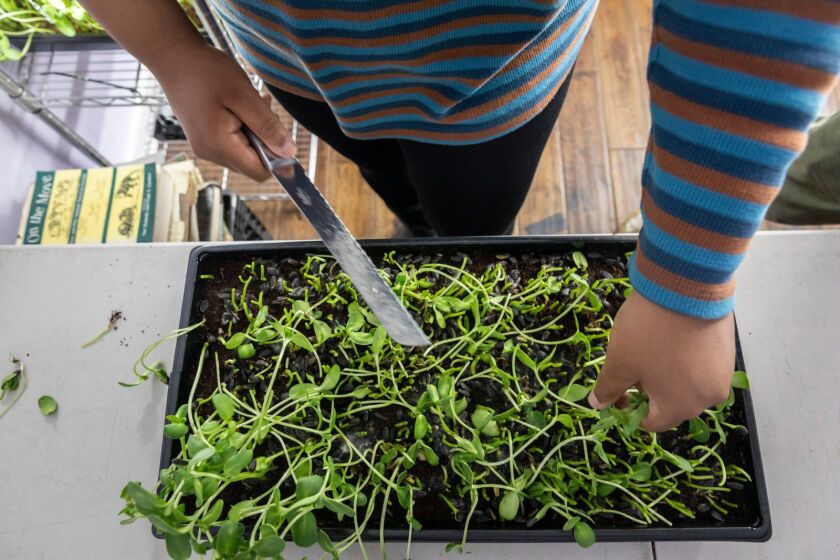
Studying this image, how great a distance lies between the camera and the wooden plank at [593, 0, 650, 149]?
4.80 ft

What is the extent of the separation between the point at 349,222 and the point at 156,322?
84 centimetres

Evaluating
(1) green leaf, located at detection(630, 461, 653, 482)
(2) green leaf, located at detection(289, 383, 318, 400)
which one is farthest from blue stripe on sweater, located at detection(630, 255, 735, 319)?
(2) green leaf, located at detection(289, 383, 318, 400)

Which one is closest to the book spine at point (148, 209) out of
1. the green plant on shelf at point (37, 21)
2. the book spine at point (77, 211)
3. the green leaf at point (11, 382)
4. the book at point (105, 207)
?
the book at point (105, 207)

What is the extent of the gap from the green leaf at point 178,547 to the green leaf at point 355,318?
221 millimetres

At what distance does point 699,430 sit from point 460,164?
1.18 ft

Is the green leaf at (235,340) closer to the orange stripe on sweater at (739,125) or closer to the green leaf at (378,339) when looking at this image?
the green leaf at (378,339)

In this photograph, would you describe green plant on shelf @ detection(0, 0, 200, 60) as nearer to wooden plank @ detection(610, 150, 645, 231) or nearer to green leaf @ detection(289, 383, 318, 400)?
green leaf @ detection(289, 383, 318, 400)

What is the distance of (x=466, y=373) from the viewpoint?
553 millimetres

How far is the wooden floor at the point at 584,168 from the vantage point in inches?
55.2

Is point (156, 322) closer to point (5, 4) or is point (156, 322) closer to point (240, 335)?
point (240, 335)

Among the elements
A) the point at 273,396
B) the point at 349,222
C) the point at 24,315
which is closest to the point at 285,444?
the point at 273,396

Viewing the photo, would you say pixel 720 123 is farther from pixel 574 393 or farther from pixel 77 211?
pixel 77 211

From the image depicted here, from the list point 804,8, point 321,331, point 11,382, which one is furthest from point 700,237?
point 11,382

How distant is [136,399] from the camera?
0.61 metres
